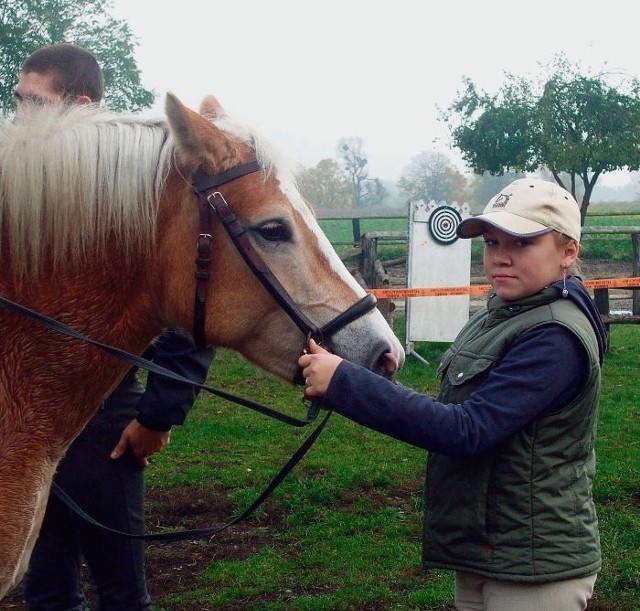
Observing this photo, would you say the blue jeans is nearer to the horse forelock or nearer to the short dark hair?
the horse forelock

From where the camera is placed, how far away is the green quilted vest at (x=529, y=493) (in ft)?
7.35

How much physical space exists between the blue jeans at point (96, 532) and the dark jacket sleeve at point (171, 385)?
223 millimetres

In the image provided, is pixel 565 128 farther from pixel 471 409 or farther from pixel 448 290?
pixel 471 409

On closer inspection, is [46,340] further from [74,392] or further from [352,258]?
[352,258]

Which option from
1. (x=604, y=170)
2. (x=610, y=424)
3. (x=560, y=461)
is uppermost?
(x=604, y=170)

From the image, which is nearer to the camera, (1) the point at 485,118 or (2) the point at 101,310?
(2) the point at 101,310

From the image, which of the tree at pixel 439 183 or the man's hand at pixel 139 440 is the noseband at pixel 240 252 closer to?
the man's hand at pixel 139 440

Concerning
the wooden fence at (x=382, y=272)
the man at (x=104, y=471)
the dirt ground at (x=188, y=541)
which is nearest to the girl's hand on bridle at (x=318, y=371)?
the man at (x=104, y=471)

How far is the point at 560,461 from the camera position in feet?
7.46

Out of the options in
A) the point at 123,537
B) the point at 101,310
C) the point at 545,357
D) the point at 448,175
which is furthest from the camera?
the point at 448,175

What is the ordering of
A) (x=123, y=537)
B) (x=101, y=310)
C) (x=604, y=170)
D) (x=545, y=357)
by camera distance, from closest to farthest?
1. (x=545, y=357)
2. (x=101, y=310)
3. (x=123, y=537)
4. (x=604, y=170)

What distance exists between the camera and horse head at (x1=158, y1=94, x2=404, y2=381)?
2.39 m

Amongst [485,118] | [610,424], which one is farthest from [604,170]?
[610,424]

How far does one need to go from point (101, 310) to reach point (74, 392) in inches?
10.5
